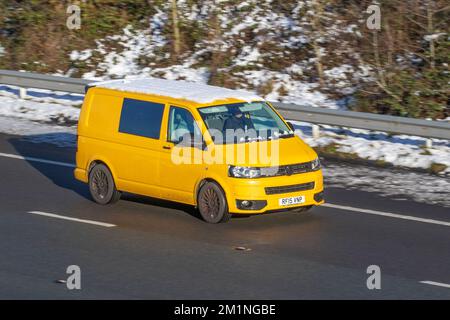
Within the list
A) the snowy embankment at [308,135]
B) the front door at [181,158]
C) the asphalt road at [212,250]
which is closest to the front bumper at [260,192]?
the asphalt road at [212,250]

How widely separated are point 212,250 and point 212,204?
4.43ft

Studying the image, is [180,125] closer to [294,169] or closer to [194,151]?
[194,151]

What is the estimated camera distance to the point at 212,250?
42.6 feet

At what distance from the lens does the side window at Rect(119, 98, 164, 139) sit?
14.8m

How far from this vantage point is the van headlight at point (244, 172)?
45.6 ft

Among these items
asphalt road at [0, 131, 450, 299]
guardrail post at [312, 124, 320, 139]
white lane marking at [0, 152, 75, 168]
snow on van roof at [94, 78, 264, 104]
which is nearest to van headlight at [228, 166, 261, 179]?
asphalt road at [0, 131, 450, 299]

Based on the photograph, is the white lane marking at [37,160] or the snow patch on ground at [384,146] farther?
the snow patch on ground at [384,146]

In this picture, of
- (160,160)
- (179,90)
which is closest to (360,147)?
(179,90)

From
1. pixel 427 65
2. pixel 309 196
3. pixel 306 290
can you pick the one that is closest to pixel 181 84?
pixel 309 196

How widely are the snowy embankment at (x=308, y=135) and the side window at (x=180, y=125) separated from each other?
5382 mm

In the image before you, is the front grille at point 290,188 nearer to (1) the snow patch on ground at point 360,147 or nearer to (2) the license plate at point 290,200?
(2) the license plate at point 290,200
